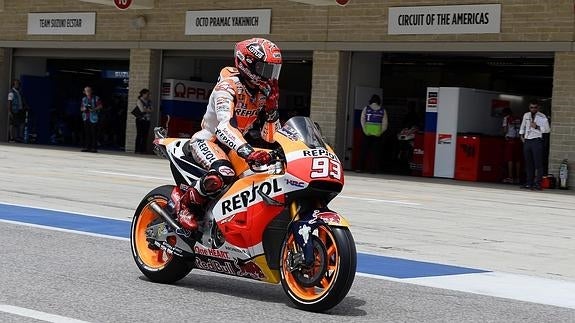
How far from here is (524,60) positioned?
1024 inches

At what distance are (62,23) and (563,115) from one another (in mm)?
16237

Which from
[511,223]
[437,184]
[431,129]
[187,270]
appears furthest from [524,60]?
[187,270]

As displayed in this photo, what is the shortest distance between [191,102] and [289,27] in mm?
5248

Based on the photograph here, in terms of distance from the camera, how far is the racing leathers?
7.44 metres

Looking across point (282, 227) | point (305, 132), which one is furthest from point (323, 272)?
point (305, 132)

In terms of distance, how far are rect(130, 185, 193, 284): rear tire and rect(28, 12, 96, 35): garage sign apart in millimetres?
24614

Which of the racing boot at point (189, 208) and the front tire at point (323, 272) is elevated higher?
the racing boot at point (189, 208)

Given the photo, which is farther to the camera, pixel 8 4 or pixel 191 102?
pixel 8 4

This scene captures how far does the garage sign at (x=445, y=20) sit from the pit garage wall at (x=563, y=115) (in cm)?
167

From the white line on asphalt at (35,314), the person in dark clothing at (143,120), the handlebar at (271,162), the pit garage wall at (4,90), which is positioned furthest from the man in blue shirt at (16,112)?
the white line on asphalt at (35,314)

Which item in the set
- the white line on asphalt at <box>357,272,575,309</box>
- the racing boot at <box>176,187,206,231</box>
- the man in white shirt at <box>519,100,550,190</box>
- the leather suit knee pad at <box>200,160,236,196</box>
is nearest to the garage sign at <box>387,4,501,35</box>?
the man in white shirt at <box>519,100,550,190</box>

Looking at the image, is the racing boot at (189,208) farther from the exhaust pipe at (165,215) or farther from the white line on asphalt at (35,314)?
the white line on asphalt at (35,314)

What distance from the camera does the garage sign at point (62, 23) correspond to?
32.2 meters

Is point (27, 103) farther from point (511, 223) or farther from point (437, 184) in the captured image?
point (511, 223)
